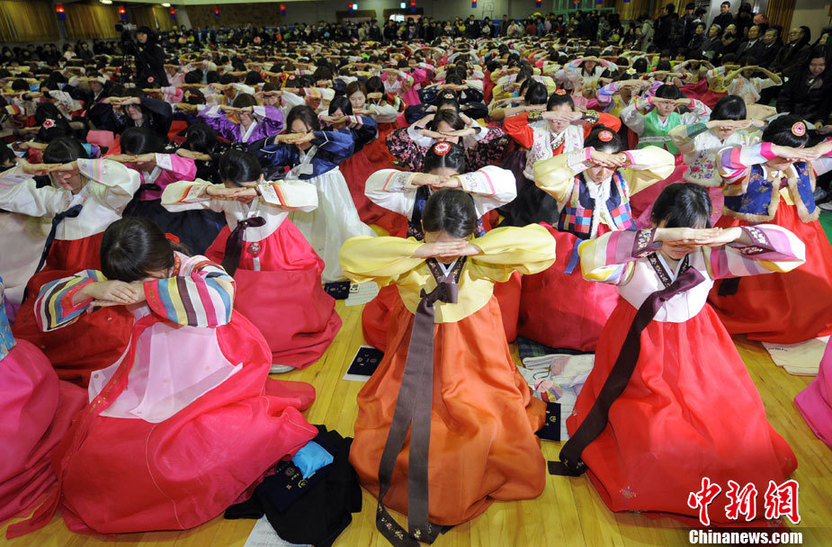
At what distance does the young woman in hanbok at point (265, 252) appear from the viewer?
289 cm

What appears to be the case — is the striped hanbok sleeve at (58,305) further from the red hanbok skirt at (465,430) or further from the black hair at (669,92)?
the black hair at (669,92)

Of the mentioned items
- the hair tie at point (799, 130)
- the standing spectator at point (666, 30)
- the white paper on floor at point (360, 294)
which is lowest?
the white paper on floor at point (360, 294)

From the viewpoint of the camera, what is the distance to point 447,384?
202cm

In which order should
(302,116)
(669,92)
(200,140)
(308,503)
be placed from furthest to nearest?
(669,92)
(200,140)
(302,116)
(308,503)

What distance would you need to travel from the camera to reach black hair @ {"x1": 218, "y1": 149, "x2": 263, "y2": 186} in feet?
9.51

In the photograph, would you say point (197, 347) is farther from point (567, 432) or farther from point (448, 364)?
point (567, 432)

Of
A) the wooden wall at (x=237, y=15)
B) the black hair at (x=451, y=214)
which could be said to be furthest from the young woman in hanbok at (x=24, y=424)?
the wooden wall at (x=237, y=15)

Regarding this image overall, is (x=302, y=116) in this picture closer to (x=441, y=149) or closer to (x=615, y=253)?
(x=441, y=149)

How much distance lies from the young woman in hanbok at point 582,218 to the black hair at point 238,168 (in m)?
1.65

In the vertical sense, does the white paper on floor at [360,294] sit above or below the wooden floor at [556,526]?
above

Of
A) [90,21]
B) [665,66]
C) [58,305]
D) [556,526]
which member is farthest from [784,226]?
[90,21]

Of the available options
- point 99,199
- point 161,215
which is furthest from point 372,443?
point 161,215

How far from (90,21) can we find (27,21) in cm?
301

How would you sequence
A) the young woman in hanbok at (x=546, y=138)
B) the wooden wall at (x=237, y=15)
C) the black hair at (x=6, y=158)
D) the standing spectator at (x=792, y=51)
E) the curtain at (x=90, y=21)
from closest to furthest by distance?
1. the black hair at (x=6, y=158)
2. the young woman in hanbok at (x=546, y=138)
3. the standing spectator at (x=792, y=51)
4. the curtain at (x=90, y=21)
5. the wooden wall at (x=237, y=15)
